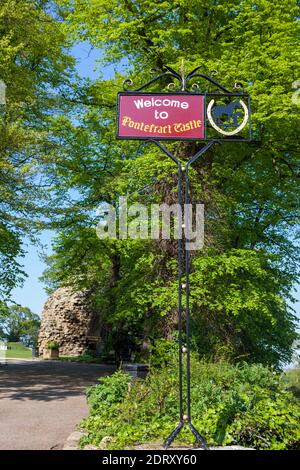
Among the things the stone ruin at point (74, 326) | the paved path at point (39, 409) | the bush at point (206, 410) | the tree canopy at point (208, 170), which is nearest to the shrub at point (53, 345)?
the stone ruin at point (74, 326)

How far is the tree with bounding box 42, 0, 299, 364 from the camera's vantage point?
44.9ft

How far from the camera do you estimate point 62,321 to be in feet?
107

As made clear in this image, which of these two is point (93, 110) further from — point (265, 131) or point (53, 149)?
point (265, 131)

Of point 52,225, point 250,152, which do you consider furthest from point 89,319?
point 250,152

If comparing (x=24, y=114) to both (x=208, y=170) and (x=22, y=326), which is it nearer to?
(x=208, y=170)

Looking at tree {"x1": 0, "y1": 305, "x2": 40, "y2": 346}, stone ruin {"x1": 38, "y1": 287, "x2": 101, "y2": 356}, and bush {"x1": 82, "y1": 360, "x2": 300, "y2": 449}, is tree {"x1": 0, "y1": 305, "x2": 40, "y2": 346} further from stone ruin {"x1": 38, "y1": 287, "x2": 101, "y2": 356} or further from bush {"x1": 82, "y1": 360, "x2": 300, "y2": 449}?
bush {"x1": 82, "y1": 360, "x2": 300, "y2": 449}

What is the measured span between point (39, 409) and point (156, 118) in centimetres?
643

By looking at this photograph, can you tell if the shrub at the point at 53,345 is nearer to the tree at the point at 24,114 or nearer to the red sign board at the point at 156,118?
the tree at the point at 24,114

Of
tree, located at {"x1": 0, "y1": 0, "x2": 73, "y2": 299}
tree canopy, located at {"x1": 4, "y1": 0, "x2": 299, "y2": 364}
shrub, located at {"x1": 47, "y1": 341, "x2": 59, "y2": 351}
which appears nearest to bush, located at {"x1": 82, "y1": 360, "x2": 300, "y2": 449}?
tree canopy, located at {"x1": 4, "y1": 0, "x2": 299, "y2": 364}

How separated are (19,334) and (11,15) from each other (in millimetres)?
40386

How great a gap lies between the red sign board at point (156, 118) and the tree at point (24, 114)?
9.27 metres

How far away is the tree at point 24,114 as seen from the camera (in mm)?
16078

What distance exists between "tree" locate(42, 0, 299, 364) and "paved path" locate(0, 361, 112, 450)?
3093 mm

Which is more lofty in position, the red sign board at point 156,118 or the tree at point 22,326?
the red sign board at point 156,118
